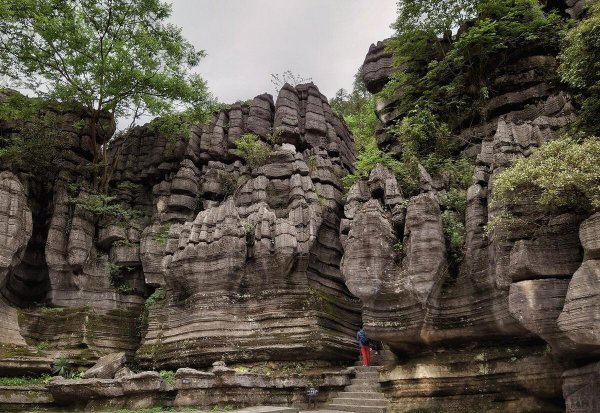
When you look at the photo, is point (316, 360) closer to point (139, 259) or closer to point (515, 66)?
point (139, 259)

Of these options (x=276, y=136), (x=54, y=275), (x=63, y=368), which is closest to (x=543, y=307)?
(x=63, y=368)

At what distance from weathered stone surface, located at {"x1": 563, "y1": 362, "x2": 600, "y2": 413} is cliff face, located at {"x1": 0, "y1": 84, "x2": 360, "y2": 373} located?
7.71 metres

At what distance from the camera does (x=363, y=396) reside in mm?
14031

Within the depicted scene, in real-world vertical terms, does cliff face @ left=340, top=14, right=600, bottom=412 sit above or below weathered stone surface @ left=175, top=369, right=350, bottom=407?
above

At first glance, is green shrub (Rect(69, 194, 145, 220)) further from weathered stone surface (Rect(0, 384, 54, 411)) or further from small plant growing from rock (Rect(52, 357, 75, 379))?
weathered stone surface (Rect(0, 384, 54, 411))

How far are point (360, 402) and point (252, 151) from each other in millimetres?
11245

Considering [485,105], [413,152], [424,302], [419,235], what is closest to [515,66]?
[485,105]

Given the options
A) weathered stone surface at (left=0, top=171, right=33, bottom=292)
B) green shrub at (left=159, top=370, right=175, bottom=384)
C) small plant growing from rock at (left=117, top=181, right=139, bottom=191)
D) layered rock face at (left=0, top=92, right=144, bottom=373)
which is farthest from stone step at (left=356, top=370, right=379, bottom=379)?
small plant growing from rock at (left=117, top=181, right=139, bottom=191)

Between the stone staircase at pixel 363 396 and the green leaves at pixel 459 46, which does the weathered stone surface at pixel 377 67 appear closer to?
the green leaves at pixel 459 46

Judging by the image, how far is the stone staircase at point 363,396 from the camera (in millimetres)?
13203

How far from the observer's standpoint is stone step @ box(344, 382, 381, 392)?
46.3ft

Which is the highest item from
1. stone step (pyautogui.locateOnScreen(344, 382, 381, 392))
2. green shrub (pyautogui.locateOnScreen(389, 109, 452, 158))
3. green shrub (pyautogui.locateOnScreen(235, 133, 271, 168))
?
green shrub (pyautogui.locateOnScreen(235, 133, 271, 168))

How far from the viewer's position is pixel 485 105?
1644cm

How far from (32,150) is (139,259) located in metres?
6.07
